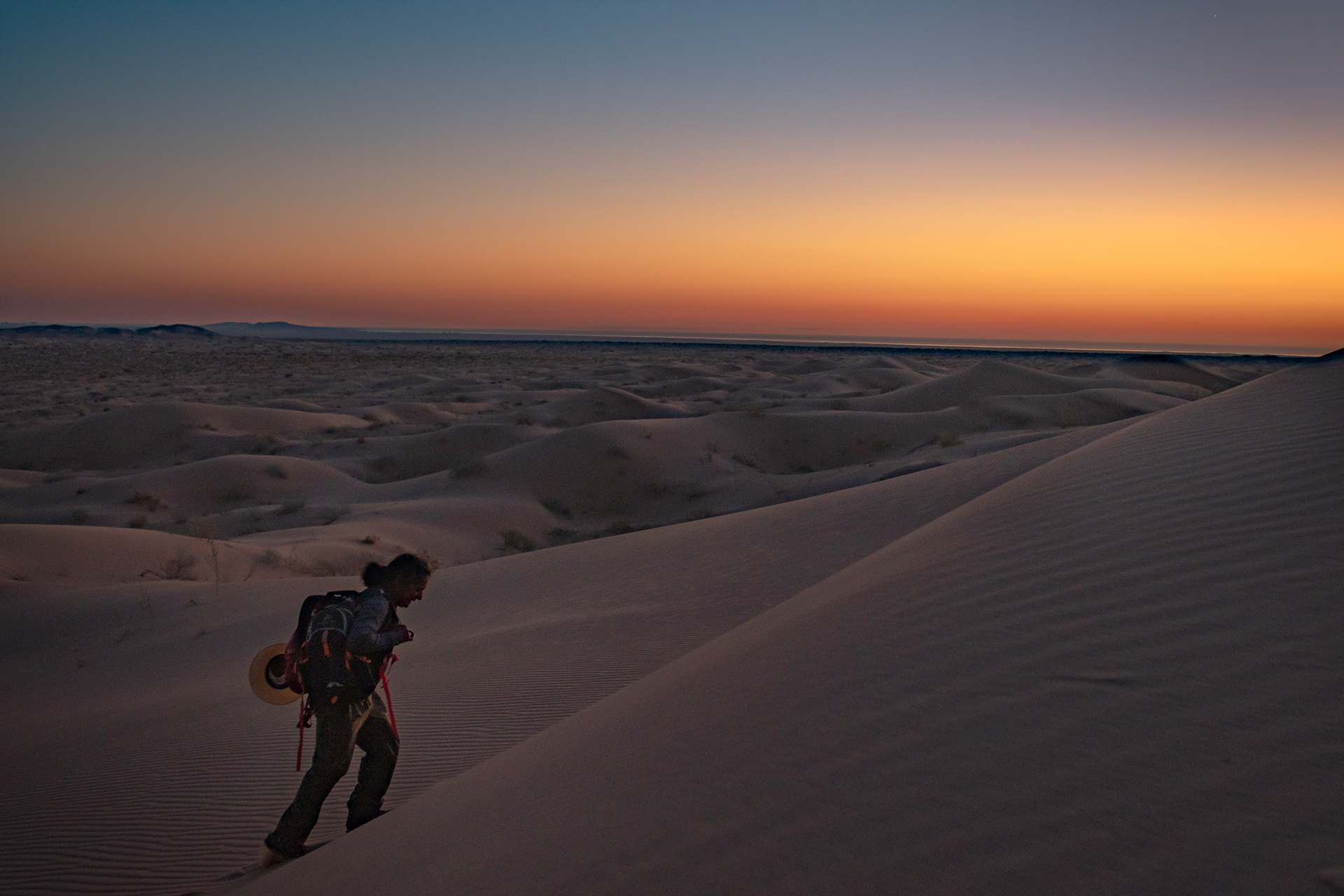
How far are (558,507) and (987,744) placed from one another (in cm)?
1661

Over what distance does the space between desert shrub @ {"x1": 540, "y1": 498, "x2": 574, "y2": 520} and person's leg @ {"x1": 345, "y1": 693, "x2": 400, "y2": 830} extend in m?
14.3

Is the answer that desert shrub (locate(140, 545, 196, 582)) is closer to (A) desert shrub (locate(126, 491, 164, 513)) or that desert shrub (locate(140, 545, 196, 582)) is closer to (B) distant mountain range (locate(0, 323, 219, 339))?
(A) desert shrub (locate(126, 491, 164, 513))

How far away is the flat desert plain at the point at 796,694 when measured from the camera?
2.33 metres

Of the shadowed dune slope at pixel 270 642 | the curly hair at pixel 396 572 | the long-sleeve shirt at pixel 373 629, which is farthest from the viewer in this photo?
the shadowed dune slope at pixel 270 642

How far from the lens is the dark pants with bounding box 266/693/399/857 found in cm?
366

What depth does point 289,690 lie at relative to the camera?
3.89 meters

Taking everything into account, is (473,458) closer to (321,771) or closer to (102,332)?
(321,771)

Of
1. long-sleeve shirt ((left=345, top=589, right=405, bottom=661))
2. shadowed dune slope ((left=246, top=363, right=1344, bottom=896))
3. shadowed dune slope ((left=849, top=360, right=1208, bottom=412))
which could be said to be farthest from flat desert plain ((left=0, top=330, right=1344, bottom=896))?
shadowed dune slope ((left=849, top=360, right=1208, bottom=412))

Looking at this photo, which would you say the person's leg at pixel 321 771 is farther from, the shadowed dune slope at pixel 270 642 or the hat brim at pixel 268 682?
the shadowed dune slope at pixel 270 642

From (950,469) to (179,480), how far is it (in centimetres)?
1593

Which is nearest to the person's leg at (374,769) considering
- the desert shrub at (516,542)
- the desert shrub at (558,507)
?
the desert shrub at (516,542)

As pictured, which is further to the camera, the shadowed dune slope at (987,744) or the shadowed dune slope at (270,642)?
the shadowed dune slope at (270,642)

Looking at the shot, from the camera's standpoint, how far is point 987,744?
2.71m

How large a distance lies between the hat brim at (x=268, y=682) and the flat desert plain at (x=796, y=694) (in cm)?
Result: 70
